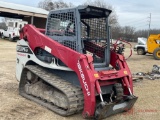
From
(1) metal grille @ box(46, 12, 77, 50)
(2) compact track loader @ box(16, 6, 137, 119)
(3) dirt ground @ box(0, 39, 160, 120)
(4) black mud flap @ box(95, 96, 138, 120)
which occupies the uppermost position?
(1) metal grille @ box(46, 12, 77, 50)

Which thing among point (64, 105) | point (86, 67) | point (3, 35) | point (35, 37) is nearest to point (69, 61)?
point (86, 67)

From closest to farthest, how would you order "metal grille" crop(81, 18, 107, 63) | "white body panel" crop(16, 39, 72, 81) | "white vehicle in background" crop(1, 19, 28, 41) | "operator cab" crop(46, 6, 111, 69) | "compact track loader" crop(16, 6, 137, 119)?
"compact track loader" crop(16, 6, 137, 119) → "operator cab" crop(46, 6, 111, 69) → "white body panel" crop(16, 39, 72, 81) → "metal grille" crop(81, 18, 107, 63) → "white vehicle in background" crop(1, 19, 28, 41)

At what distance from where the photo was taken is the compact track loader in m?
4.96

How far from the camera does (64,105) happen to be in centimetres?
521

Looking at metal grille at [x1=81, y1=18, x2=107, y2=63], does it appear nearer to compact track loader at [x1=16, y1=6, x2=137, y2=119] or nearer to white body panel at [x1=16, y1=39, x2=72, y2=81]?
compact track loader at [x1=16, y1=6, x2=137, y2=119]

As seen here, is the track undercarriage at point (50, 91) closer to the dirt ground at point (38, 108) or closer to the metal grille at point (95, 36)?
the dirt ground at point (38, 108)

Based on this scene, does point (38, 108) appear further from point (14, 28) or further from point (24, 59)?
point (14, 28)

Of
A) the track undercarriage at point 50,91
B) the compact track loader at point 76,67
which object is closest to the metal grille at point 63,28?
the compact track loader at point 76,67

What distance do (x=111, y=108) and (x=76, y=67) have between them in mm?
998

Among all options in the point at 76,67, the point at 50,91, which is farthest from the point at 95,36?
the point at 50,91

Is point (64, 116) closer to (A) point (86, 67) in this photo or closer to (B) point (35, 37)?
(A) point (86, 67)

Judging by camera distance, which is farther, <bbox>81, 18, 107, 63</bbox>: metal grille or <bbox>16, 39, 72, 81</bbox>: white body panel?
<bbox>81, 18, 107, 63</bbox>: metal grille

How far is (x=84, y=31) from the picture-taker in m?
5.96

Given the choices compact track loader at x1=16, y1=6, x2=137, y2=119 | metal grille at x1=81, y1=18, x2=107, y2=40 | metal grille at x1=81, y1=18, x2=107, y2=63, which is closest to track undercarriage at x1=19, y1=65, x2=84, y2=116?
compact track loader at x1=16, y1=6, x2=137, y2=119
